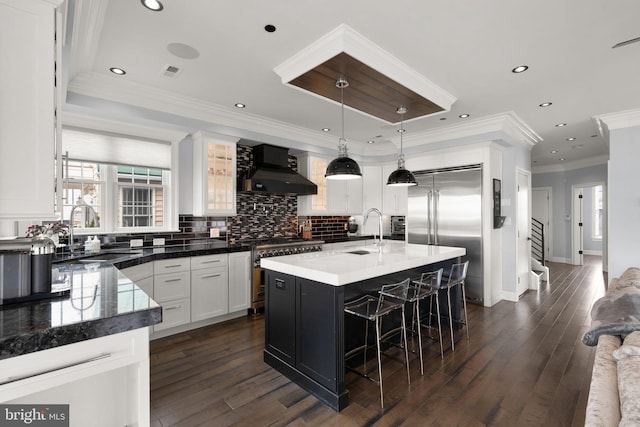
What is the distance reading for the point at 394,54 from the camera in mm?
2744

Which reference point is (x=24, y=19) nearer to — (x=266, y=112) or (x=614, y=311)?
A: (x=266, y=112)

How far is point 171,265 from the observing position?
3416 millimetres

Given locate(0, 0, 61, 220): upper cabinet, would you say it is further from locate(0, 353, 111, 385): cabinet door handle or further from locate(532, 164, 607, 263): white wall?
locate(532, 164, 607, 263): white wall

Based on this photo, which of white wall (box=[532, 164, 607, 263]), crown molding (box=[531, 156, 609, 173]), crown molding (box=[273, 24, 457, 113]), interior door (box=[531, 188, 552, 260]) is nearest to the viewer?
crown molding (box=[273, 24, 457, 113])

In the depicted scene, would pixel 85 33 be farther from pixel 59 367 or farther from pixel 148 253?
pixel 59 367

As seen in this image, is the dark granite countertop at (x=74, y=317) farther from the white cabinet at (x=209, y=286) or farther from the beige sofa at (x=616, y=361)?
the white cabinet at (x=209, y=286)

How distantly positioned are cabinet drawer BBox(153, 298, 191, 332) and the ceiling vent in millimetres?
2366

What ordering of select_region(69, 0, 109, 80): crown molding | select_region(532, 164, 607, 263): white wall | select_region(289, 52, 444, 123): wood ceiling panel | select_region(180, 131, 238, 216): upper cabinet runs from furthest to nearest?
1. select_region(532, 164, 607, 263): white wall
2. select_region(180, 131, 238, 216): upper cabinet
3. select_region(289, 52, 444, 123): wood ceiling panel
4. select_region(69, 0, 109, 80): crown molding

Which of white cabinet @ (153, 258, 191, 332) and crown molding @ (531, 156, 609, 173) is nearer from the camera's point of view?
white cabinet @ (153, 258, 191, 332)

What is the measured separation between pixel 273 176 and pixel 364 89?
1.98 meters

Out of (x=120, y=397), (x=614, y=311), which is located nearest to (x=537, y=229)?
Result: (x=614, y=311)

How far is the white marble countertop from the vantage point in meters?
2.26

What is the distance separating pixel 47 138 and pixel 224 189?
110 inches

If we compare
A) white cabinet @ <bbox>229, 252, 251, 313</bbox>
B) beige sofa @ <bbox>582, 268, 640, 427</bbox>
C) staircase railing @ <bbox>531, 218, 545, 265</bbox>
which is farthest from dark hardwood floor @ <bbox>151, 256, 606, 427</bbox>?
staircase railing @ <bbox>531, 218, 545, 265</bbox>
